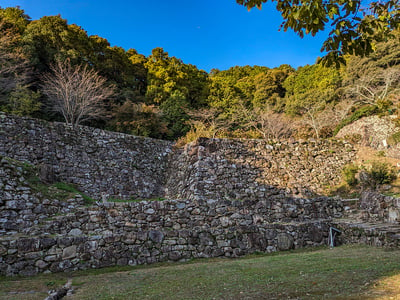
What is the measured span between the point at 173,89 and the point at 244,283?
21.4 m

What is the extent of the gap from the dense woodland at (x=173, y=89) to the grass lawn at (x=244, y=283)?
10.8 metres

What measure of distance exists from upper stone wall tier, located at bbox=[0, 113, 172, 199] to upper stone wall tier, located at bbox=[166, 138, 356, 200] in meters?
1.50

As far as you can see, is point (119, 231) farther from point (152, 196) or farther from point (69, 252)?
point (152, 196)

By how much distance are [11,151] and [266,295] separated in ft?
40.8

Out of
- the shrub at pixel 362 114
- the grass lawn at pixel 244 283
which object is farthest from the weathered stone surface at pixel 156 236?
the shrub at pixel 362 114

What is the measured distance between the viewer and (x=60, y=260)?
684cm

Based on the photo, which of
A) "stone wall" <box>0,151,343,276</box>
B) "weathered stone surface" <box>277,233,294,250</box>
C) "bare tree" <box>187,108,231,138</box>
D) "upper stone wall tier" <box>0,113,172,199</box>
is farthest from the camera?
"bare tree" <box>187,108,231,138</box>

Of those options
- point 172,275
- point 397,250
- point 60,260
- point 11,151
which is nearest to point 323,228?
point 397,250

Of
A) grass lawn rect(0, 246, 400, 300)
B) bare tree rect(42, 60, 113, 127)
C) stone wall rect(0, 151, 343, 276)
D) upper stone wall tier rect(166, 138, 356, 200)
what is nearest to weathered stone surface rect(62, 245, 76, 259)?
stone wall rect(0, 151, 343, 276)

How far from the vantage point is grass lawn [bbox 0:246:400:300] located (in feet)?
10.9

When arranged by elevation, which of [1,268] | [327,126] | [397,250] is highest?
[327,126]

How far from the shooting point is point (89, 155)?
13.5 metres

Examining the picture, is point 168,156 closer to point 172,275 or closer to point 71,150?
point 71,150

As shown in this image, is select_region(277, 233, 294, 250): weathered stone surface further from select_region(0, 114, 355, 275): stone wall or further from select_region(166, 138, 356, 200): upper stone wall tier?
select_region(166, 138, 356, 200): upper stone wall tier
